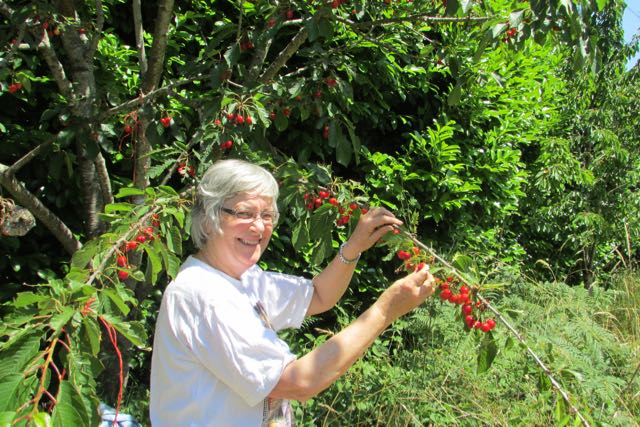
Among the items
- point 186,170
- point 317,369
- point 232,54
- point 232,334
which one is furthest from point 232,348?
point 232,54

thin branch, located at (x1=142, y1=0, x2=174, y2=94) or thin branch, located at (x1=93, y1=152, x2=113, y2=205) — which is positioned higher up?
thin branch, located at (x1=142, y1=0, x2=174, y2=94)

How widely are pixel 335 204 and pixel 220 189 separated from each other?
55 centimetres

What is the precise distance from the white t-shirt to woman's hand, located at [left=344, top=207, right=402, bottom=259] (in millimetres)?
546

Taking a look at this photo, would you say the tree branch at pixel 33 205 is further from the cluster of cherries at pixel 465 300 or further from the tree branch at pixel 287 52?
the cluster of cherries at pixel 465 300

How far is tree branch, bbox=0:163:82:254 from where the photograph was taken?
221cm

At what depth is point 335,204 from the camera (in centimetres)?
203

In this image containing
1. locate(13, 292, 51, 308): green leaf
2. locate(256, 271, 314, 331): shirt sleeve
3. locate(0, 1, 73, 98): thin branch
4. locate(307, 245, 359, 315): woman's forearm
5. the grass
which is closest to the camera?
locate(13, 292, 51, 308): green leaf

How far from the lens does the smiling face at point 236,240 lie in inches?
62.2

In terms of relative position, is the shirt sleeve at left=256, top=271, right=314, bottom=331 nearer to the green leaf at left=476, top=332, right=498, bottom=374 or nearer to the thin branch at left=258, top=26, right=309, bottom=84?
the green leaf at left=476, top=332, right=498, bottom=374

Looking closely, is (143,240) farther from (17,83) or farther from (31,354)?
(17,83)

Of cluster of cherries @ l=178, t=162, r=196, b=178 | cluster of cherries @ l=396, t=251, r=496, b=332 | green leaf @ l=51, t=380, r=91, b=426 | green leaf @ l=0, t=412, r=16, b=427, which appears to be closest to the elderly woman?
cluster of cherries @ l=396, t=251, r=496, b=332

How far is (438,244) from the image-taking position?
171 inches

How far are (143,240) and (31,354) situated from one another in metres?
0.67

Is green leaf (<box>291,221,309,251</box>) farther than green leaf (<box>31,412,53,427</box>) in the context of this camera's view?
Yes
